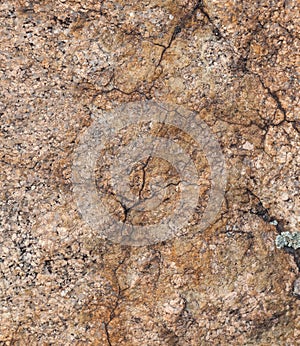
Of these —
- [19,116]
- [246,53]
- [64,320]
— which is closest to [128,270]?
[64,320]

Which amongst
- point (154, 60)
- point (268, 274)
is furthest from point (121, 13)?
point (268, 274)

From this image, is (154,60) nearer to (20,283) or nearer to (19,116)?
(19,116)

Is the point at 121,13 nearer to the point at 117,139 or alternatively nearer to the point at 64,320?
the point at 117,139

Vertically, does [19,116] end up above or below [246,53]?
below

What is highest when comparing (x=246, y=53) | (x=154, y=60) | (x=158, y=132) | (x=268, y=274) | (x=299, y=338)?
(x=246, y=53)
